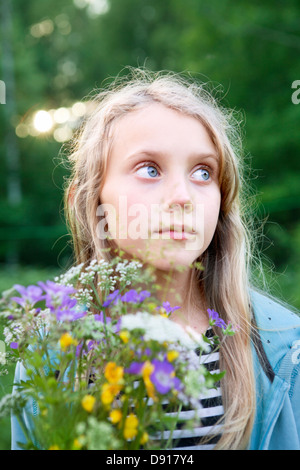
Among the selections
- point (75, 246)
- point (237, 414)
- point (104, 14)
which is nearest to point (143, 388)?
point (237, 414)

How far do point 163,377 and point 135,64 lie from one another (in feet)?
58.4

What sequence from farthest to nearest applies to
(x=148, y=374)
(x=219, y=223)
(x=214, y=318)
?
(x=219, y=223), (x=214, y=318), (x=148, y=374)

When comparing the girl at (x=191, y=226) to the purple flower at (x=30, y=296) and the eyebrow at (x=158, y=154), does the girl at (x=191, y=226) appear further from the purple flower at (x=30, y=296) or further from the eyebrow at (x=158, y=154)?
the purple flower at (x=30, y=296)

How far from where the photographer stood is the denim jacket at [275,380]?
130 centimetres

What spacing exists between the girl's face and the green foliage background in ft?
14.4

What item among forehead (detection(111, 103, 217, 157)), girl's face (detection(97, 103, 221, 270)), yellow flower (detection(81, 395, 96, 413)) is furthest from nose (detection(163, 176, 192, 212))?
yellow flower (detection(81, 395, 96, 413))

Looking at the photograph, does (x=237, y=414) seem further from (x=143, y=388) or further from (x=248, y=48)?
(x=248, y=48)

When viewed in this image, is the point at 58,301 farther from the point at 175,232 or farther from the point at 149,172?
the point at 149,172

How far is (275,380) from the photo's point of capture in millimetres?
1368

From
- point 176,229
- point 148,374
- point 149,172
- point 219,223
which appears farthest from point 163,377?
point 219,223

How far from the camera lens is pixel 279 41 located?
10289mm

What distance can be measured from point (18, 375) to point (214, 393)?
1.77 ft

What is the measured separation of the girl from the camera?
1.28 m
